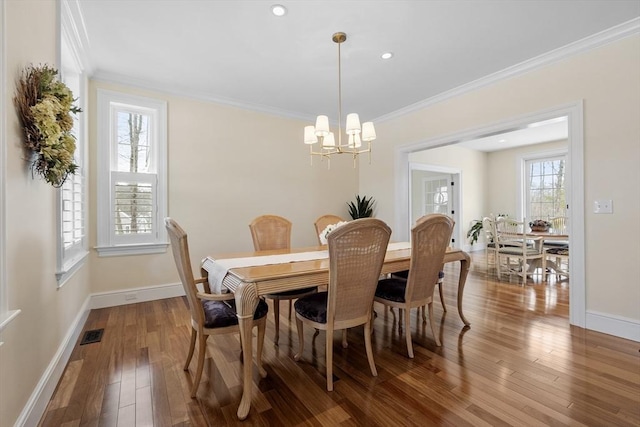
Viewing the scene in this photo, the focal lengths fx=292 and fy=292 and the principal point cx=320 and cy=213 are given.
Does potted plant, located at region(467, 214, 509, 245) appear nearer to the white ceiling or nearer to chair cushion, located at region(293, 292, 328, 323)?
the white ceiling

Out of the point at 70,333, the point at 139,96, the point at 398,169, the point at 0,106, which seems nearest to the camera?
the point at 0,106

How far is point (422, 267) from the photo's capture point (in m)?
2.26

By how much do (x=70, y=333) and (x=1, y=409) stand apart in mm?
1359

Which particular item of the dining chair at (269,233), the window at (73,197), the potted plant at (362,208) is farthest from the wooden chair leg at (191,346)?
the potted plant at (362,208)

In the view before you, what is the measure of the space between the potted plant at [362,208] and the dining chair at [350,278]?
322 cm

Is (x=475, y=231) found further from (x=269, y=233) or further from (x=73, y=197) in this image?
(x=73, y=197)

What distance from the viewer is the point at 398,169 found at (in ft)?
15.4

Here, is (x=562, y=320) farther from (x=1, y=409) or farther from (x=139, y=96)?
(x=139, y=96)

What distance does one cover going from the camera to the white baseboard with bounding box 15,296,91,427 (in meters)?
1.46

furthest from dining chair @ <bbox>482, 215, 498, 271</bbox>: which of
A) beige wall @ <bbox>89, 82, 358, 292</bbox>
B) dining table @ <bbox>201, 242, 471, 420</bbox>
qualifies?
beige wall @ <bbox>89, 82, 358, 292</bbox>

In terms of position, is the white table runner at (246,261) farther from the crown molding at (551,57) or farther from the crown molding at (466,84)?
the crown molding at (551,57)

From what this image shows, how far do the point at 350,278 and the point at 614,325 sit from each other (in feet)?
8.56

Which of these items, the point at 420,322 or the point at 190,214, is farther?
the point at 190,214

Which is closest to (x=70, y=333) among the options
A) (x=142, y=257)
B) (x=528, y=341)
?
(x=142, y=257)
